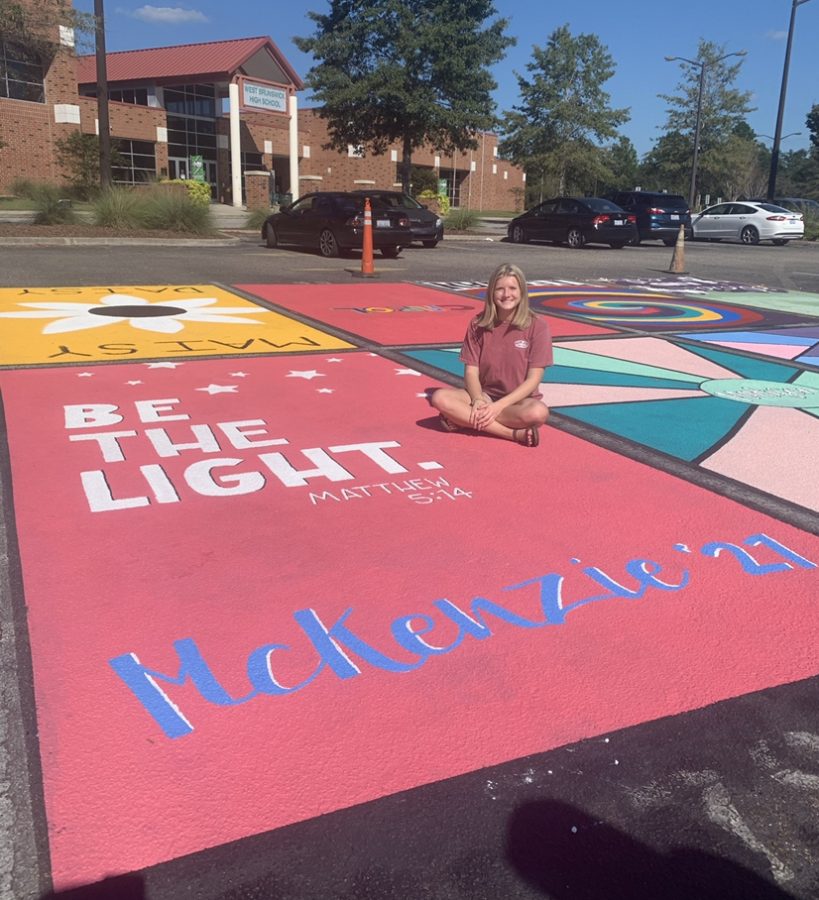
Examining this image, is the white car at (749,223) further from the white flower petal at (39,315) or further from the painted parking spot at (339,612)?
the painted parking spot at (339,612)

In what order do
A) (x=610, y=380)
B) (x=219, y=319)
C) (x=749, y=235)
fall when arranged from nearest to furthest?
1. (x=610, y=380)
2. (x=219, y=319)
3. (x=749, y=235)

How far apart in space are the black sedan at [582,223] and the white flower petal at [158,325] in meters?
19.0

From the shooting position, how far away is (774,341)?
362 inches

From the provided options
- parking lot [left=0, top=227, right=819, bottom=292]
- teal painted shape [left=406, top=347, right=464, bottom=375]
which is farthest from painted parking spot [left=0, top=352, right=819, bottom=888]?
parking lot [left=0, top=227, right=819, bottom=292]

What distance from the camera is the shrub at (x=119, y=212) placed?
23.3 m

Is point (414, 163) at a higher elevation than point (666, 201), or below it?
higher

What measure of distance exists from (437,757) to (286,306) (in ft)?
30.0

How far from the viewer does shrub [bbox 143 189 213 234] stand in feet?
78.5

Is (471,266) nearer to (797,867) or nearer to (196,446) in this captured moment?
(196,446)

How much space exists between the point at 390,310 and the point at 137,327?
10.8 ft

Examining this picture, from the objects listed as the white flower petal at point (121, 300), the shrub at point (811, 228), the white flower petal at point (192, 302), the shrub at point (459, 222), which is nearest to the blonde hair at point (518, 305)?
the white flower petal at point (192, 302)

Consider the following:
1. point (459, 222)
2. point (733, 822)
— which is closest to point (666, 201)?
point (459, 222)

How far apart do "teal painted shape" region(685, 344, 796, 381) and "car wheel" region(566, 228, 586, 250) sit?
18415 mm

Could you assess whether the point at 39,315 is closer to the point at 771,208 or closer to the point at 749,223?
the point at 749,223
